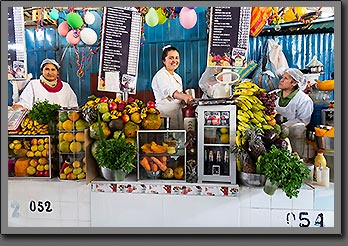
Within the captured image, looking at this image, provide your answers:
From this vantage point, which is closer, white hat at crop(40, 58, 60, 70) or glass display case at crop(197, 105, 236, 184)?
glass display case at crop(197, 105, 236, 184)

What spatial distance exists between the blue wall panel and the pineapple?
0.49 metres

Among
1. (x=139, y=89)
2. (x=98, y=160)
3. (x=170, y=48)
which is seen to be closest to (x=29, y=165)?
(x=98, y=160)

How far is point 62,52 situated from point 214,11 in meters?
0.99

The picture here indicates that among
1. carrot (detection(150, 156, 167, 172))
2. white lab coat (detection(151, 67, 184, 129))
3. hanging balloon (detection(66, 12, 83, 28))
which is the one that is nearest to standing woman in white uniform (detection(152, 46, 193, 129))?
white lab coat (detection(151, 67, 184, 129))

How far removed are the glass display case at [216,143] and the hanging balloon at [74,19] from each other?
93 cm

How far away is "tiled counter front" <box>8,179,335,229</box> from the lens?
223 cm

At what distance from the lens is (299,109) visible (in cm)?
237

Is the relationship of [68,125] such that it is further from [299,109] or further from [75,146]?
[299,109]

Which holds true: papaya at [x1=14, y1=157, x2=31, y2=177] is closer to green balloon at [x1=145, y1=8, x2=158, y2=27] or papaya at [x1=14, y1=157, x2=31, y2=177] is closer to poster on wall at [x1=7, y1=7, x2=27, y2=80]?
poster on wall at [x1=7, y1=7, x2=27, y2=80]

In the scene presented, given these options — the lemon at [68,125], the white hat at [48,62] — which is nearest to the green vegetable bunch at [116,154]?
the lemon at [68,125]

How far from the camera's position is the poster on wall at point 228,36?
2338 millimetres

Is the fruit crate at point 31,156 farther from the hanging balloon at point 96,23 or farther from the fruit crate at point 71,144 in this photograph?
the hanging balloon at point 96,23

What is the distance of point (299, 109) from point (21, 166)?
1.74 m

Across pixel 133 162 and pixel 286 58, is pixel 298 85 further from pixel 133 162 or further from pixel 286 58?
pixel 133 162
